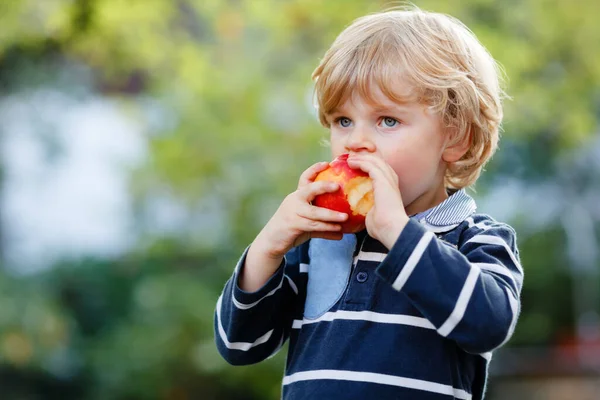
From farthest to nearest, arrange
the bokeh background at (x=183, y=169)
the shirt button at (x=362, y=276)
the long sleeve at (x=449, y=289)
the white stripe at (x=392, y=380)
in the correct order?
the bokeh background at (x=183, y=169) < the shirt button at (x=362, y=276) < the white stripe at (x=392, y=380) < the long sleeve at (x=449, y=289)

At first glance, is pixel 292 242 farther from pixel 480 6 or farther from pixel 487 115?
pixel 480 6

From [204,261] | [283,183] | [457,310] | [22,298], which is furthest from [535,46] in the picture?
[457,310]

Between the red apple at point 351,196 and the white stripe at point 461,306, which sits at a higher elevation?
the red apple at point 351,196

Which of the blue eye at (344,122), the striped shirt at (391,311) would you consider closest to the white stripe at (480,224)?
the striped shirt at (391,311)

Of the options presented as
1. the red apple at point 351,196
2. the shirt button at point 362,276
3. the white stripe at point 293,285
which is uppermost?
the red apple at point 351,196

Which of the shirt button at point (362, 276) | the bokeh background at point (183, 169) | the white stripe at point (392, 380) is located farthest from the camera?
the bokeh background at point (183, 169)

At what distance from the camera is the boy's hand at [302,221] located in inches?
76.1

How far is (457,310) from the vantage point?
1.76 m

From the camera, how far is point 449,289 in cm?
175

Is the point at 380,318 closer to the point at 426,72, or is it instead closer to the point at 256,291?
the point at 256,291

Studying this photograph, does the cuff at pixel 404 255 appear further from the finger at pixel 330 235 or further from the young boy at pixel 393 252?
the finger at pixel 330 235

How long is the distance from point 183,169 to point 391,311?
172 inches

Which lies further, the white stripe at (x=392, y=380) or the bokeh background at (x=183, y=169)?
the bokeh background at (x=183, y=169)

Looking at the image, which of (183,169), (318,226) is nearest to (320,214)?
(318,226)
